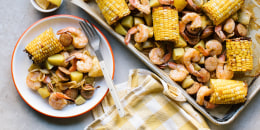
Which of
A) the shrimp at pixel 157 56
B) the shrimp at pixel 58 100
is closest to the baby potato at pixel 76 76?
the shrimp at pixel 58 100

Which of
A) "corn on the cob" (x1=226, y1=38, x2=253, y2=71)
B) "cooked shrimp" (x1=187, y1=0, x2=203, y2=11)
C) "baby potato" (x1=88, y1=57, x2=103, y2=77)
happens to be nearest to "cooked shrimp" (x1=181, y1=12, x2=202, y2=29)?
"cooked shrimp" (x1=187, y1=0, x2=203, y2=11)

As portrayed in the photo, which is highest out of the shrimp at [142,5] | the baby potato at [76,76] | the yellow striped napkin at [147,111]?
the shrimp at [142,5]

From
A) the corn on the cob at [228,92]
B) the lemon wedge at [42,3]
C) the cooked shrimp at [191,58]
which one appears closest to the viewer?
the corn on the cob at [228,92]

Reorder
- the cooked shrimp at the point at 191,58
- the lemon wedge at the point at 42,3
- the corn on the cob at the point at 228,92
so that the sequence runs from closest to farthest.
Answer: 1. the corn on the cob at the point at 228,92
2. the cooked shrimp at the point at 191,58
3. the lemon wedge at the point at 42,3

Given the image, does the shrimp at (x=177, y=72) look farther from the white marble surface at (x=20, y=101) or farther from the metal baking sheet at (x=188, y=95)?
the white marble surface at (x=20, y=101)

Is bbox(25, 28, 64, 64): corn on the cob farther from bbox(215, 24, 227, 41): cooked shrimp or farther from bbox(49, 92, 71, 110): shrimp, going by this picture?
bbox(215, 24, 227, 41): cooked shrimp

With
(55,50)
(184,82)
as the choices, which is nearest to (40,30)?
(55,50)

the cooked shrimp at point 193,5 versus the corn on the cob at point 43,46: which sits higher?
the cooked shrimp at point 193,5

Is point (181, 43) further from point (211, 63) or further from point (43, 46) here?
point (43, 46)
